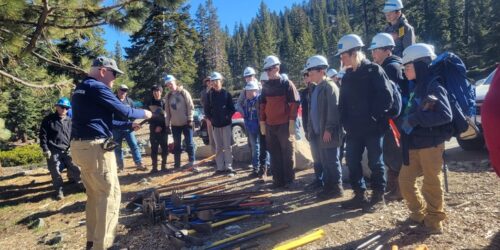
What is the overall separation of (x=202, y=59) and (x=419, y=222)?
192ft

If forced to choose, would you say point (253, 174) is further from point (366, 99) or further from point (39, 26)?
point (39, 26)

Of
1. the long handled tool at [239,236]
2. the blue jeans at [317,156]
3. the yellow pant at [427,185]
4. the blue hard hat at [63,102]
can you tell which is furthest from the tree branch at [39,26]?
the yellow pant at [427,185]

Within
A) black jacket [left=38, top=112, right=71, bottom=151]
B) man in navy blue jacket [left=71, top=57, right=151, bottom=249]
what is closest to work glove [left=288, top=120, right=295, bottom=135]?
man in navy blue jacket [left=71, top=57, right=151, bottom=249]

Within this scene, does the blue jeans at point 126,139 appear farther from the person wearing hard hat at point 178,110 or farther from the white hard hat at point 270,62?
the white hard hat at point 270,62

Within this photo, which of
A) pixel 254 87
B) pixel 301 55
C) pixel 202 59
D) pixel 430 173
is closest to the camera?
pixel 430 173

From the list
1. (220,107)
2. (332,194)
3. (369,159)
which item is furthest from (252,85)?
(369,159)

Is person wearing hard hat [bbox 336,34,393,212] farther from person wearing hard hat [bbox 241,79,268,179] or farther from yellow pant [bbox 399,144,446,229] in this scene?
person wearing hard hat [bbox 241,79,268,179]

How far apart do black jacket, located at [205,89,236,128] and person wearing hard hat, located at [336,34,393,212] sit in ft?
12.0

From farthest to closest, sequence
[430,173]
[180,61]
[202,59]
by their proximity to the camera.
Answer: [202,59] → [180,61] → [430,173]

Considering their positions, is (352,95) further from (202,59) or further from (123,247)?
(202,59)

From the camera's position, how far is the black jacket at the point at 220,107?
8.35 meters

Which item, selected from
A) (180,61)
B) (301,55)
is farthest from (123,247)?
(301,55)

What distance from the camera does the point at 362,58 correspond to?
4980 millimetres

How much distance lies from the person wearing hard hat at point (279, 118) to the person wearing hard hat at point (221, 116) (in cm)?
169
